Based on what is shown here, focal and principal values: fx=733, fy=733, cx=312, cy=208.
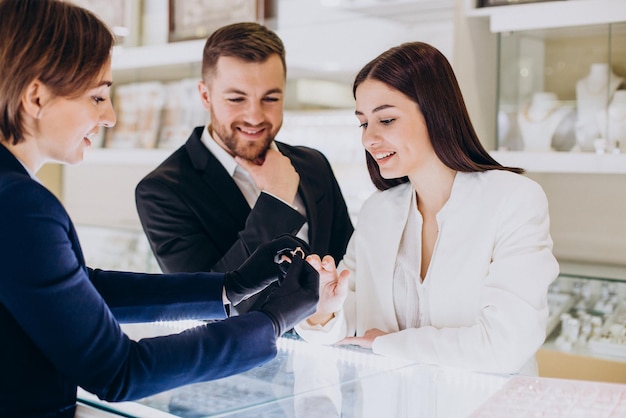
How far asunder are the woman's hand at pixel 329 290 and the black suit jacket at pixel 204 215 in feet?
0.90

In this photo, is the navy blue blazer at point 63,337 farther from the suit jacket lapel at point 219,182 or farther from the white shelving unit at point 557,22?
the white shelving unit at point 557,22

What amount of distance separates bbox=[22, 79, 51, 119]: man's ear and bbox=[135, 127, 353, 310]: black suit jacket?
867 millimetres

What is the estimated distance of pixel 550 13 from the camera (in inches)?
92.4

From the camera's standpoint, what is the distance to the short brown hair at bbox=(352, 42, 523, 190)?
1.75 m

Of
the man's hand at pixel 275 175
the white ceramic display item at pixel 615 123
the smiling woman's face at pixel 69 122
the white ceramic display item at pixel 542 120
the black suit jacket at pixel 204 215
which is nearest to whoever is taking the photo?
the smiling woman's face at pixel 69 122

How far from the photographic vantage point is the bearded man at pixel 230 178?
6.55 feet

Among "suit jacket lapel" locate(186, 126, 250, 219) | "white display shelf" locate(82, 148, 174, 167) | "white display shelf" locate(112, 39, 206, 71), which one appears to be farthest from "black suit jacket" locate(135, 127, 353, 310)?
"white display shelf" locate(82, 148, 174, 167)

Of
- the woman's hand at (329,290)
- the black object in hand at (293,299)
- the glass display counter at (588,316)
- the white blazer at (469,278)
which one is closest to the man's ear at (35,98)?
the black object in hand at (293,299)

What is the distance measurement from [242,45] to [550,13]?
101 cm

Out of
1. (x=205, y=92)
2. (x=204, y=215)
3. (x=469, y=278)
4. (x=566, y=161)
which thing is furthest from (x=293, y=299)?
(x=566, y=161)

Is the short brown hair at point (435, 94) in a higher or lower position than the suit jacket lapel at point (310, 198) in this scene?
higher

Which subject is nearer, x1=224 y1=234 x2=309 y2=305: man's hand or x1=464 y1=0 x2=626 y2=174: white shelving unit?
x1=224 y1=234 x2=309 y2=305: man's hand

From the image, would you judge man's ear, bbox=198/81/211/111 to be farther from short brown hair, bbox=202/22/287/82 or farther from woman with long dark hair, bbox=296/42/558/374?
woman with long dark hair, bbox=296/42/558/374

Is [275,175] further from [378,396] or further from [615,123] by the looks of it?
[615,123]
